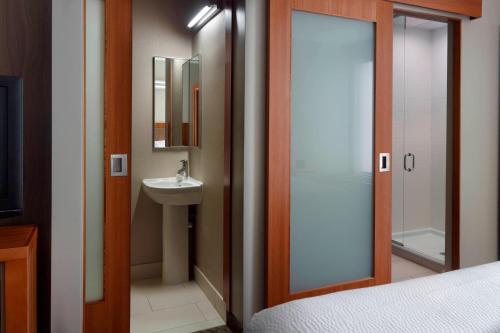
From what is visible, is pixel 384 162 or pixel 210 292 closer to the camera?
pixel 384 162

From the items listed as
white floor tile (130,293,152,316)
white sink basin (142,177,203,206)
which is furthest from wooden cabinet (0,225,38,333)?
white sink basin (142,177,203,206)

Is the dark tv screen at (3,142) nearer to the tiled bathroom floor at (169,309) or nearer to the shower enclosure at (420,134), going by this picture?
the tiled bathroom floor at (169,309)

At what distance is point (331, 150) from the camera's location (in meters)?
2.41

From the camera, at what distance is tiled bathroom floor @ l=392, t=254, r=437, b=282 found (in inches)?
134

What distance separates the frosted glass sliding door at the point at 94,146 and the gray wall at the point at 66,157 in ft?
0.65

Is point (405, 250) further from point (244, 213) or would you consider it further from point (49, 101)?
point (49, 101)

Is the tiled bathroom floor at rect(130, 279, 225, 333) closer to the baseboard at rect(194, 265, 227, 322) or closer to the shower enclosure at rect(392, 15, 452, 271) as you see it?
the baseboard at rect(194, 265, 227, 322)

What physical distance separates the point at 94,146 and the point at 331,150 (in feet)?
4.39

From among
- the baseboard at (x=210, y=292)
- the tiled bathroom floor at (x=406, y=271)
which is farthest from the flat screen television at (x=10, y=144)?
the tiled bathroom floor at (x=406, y=271)

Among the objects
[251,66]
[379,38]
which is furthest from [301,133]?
[379,38]

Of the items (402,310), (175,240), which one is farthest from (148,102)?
(402,310)

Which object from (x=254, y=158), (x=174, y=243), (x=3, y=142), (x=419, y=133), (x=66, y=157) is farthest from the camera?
(x=419, y=133)

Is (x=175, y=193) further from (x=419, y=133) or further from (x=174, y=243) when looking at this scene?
(x=419, y=133)

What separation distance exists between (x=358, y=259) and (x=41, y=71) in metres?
2.07
